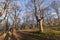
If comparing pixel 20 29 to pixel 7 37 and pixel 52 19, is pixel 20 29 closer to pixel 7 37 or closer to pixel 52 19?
pixel 7 37

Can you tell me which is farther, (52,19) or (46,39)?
(52,19)

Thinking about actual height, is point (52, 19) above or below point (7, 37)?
above

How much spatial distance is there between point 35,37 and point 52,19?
3.85ft

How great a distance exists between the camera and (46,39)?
606cm

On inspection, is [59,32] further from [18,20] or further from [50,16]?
[18,20]

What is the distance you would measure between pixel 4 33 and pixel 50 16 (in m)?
2.42

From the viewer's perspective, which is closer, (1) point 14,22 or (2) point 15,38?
(2) point 15,38

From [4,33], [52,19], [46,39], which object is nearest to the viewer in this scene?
[46,39]

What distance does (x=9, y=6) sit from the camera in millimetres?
7586

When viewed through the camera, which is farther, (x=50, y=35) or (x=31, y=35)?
(x=31, y=35)

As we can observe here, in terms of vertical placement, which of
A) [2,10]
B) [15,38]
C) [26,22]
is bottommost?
[15,38]

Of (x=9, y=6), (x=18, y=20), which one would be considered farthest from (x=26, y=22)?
(x=9, y=6)

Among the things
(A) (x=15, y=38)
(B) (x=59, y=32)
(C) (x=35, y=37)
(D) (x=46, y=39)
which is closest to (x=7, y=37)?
(A) (x=15, y=38)

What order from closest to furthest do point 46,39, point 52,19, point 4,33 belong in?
point 46,39 → point 52,19 → point 4,33
